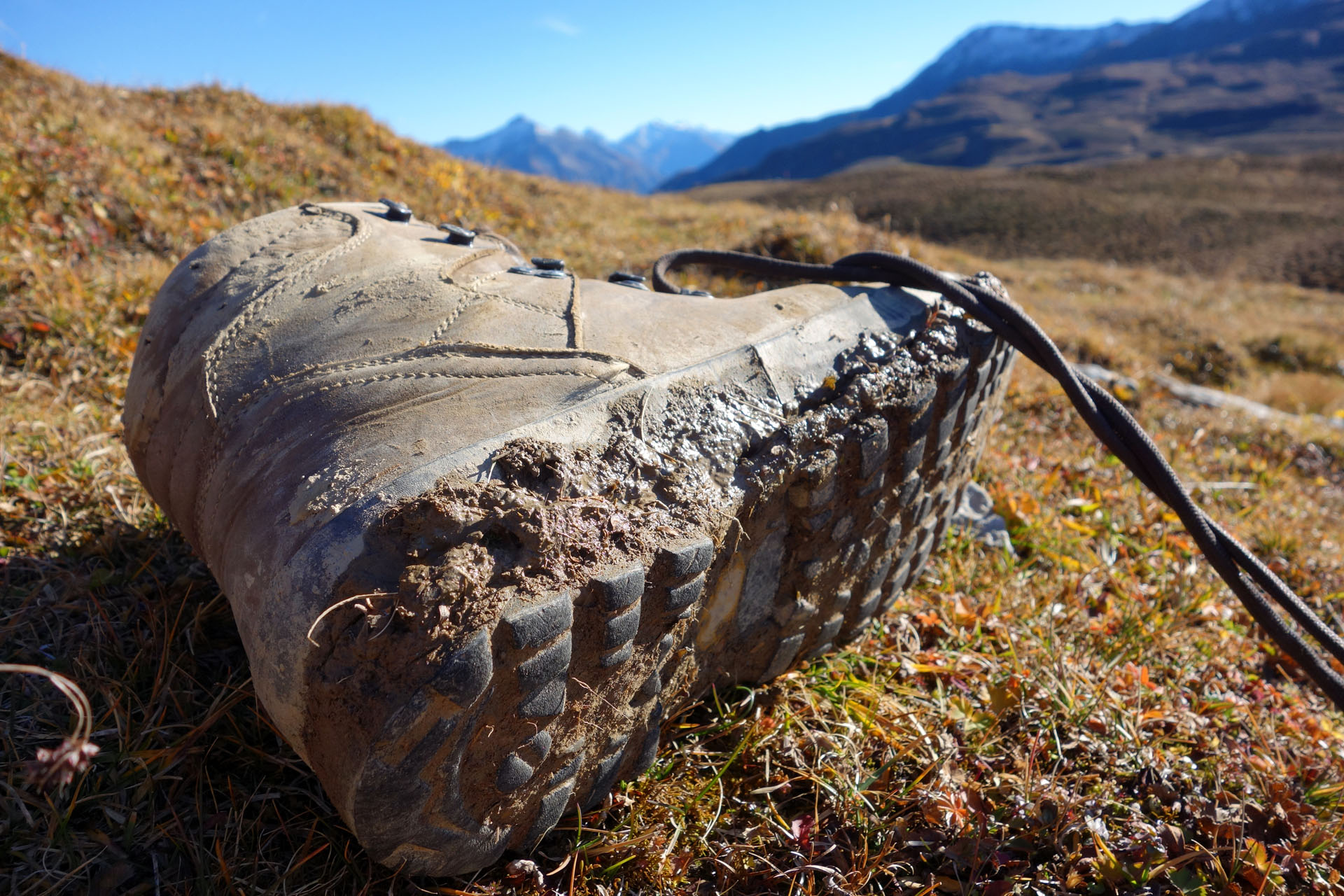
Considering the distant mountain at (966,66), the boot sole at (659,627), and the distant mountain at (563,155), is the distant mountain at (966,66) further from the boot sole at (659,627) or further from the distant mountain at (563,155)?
the boot sole at (659,627)

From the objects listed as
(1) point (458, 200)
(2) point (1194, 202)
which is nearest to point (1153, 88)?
(2) point (1194, 202)

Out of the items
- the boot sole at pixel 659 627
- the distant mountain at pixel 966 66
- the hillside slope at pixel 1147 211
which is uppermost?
the distant mountain at pixel 966 66

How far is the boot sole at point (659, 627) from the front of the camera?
954mm

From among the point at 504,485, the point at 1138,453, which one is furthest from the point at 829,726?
the point at 504,485

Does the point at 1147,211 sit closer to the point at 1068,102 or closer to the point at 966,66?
the point at 1068,102

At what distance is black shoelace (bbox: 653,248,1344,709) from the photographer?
1.48 m

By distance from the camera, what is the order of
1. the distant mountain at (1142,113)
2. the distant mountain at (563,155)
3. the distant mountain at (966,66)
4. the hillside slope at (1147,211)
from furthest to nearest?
the distant mountain at (563,155) → the distant mountain at (966,66) → the distant mountain at (1142,113) → the hillside slope at (1147,211)

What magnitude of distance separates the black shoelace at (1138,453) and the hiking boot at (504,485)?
70 millimetres

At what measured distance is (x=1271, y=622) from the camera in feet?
4.81

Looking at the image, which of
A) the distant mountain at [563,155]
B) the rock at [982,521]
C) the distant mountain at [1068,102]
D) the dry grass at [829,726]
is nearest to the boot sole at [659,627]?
the dry grass at [829,726]

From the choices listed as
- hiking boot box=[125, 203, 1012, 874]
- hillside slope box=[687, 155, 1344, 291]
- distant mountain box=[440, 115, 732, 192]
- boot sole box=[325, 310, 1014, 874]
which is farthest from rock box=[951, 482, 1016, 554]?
distant mountain box=[440, 115, 732, 192]

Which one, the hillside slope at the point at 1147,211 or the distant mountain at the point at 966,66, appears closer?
the hillside slope at the point at 1147,211

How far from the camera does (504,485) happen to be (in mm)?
1045

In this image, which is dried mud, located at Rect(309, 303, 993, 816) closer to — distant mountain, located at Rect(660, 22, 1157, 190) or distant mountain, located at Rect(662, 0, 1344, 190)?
distant mountain, located at Rect(662, 0, 1344, 190)
